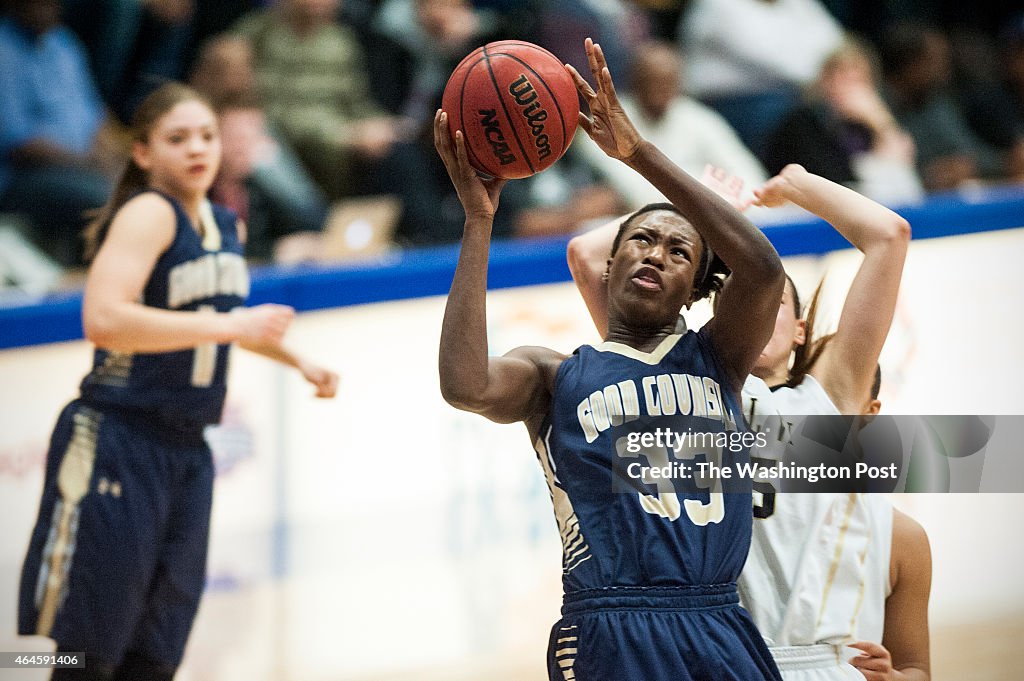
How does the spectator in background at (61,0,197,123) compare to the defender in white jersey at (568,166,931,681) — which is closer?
the defender in white jersey at (568,166,931,681)

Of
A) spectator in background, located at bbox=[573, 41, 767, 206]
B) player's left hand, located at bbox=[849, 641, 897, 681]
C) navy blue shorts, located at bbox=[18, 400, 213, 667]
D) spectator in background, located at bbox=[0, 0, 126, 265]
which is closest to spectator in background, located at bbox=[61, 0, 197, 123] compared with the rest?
spectator in background, located at bbox=[0, 0, 126, 265]

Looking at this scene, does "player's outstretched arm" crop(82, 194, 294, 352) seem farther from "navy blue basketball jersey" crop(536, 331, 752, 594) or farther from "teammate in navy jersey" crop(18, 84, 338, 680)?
"navy blue basketball jersey" crop(536, 331, 752, 594)

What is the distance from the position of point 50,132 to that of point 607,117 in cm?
497

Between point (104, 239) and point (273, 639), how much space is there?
5.37 feet

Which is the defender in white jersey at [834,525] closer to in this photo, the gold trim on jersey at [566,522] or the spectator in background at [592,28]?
the gold trim on jersey at [566,522]

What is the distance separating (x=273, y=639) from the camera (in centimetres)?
503

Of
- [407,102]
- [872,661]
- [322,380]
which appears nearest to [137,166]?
[322,380]

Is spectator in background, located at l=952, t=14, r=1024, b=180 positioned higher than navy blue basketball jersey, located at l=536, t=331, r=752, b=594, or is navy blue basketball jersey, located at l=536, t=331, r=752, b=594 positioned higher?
spectator in background, located at l=952, t=14, r=1024, b=180

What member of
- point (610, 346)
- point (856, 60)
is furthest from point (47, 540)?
point (856, 60)

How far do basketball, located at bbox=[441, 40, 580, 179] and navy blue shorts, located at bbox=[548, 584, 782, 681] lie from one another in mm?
1088

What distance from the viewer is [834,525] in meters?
3.63

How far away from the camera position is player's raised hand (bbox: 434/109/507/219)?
321 centimetres

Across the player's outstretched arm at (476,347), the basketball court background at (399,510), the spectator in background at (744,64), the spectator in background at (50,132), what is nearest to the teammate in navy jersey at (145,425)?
the basketball court background at (399,510)

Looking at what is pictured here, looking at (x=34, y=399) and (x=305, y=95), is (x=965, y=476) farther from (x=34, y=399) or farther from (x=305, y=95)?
(x=305, y=95)
